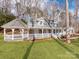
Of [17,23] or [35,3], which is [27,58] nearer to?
[17,23]

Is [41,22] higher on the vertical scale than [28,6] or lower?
lower

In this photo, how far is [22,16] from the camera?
6575 cm

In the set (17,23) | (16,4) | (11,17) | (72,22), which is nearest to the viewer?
(17,23)

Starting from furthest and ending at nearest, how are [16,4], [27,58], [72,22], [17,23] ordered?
[72,22] < [16,4] < [17,23] < [27,58]

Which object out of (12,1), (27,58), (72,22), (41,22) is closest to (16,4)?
(12,1)

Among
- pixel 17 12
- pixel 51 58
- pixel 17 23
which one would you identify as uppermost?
pixel 17 12

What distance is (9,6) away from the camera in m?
68.1

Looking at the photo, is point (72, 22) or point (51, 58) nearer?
point (51, 58)

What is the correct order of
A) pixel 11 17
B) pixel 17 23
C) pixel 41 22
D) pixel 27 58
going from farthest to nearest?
pixel 11 17 < pixel 41 22 < pixel 17 23 < pixel 27 58

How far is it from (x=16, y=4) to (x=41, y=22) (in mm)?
19041

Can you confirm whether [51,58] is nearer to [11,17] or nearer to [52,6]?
[11,17]

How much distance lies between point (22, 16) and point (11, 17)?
4.89 metres

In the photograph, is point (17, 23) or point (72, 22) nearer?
point (17, 23)

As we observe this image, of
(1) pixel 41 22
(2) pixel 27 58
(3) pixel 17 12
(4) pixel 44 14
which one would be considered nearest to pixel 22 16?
(3) pixel 17 12
